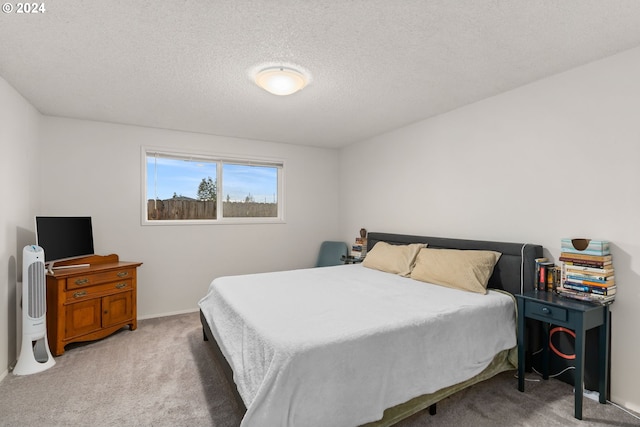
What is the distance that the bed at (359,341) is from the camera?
1565 mm

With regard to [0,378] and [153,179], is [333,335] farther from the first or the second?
[153,179]

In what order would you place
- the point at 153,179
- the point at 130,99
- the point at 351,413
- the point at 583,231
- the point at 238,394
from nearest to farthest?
the point at 351,413 < the point at 238,394 < the point at 583,231 < the point at 130,99 < the point at 153,179

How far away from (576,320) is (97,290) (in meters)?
4.11

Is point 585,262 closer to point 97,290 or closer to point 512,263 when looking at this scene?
point 512,263

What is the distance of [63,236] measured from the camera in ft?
10.5

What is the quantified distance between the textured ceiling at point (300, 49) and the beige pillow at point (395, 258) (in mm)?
1524

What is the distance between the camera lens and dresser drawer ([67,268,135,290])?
3025 millimetres

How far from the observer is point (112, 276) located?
3340 millimetres

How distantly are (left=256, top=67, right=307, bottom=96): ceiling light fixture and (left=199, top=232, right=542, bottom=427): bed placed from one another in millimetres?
1671

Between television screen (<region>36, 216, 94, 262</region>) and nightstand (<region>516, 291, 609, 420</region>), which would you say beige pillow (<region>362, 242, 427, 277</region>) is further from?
television screen (<region>36, 216, 94, 262</region>)

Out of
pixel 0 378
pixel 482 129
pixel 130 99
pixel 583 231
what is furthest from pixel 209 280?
pixel 583 231

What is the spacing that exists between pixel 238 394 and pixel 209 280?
270 cm

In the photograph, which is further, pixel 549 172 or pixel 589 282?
pixel 549 172

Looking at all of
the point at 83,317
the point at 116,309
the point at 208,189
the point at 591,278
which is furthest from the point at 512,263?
the point at 83,317
